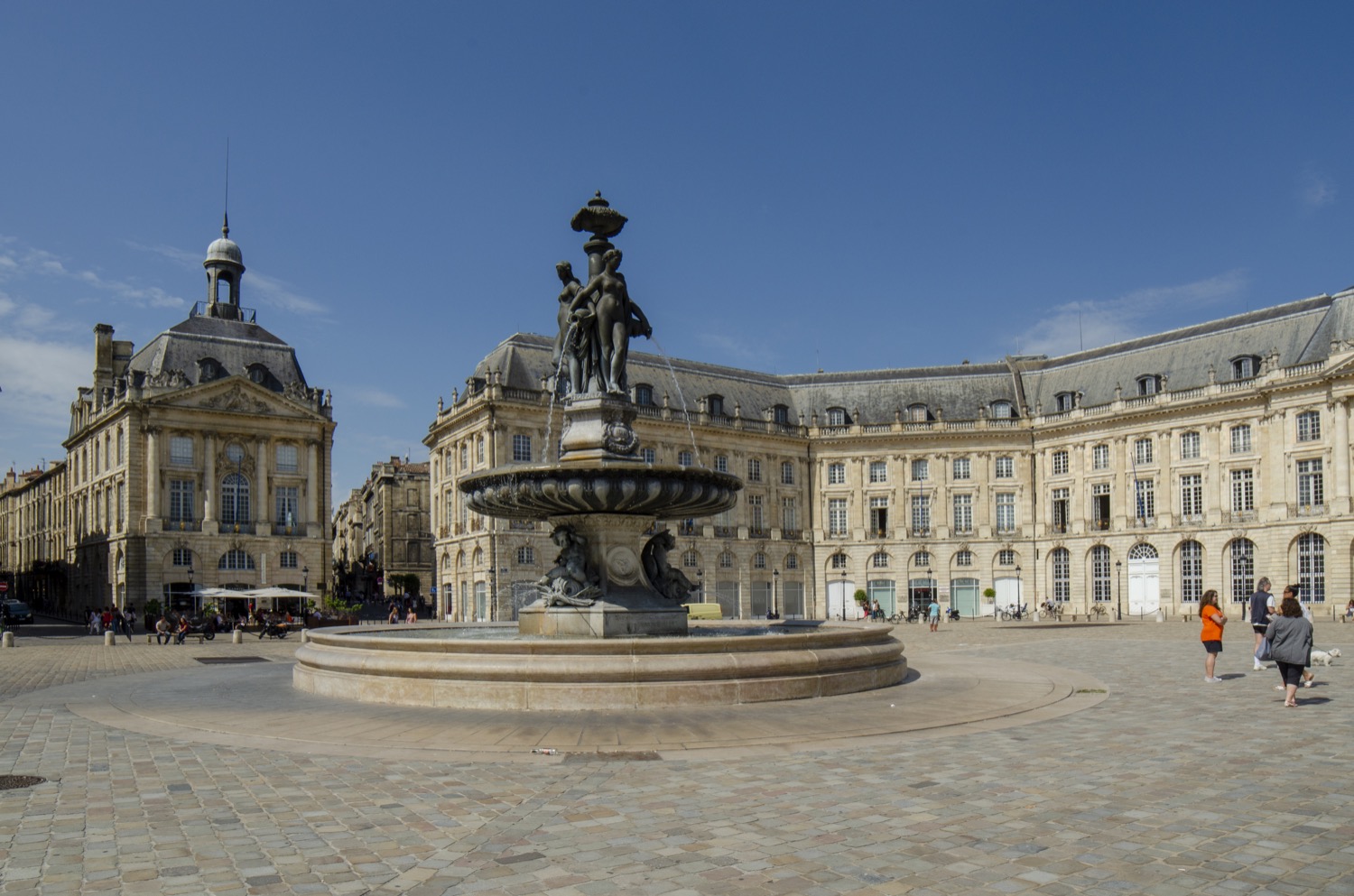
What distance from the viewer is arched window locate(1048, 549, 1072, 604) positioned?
206 ft

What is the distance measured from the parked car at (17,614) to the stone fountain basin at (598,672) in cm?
5057

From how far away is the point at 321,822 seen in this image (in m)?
7.00

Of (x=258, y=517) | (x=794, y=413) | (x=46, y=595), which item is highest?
(x=794, y=413)

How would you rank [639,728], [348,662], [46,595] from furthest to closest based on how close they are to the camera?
[46,595] → [348,662] → [639,728]

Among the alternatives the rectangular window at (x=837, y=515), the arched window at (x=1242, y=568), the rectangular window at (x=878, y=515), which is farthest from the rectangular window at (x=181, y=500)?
the arched window at (x=1242, y=568)

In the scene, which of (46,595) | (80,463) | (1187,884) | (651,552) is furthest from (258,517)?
(1187,884)

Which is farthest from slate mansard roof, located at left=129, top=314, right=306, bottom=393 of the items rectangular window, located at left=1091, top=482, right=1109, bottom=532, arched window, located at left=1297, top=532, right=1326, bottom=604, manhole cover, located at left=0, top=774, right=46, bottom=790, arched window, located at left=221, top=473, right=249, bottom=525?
arched window, located at left=1297, top=532, right=1326, bottom=604

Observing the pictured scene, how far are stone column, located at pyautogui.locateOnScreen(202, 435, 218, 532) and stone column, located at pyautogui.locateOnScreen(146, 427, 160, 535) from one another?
2252 mm

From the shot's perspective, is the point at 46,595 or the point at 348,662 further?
the point at 46,595

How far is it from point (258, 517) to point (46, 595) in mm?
29985

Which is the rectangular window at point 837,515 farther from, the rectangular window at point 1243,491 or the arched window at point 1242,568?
the rectangular window at point 1243,491

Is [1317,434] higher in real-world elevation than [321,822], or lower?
higher

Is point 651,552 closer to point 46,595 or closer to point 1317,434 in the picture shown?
point 1317,434

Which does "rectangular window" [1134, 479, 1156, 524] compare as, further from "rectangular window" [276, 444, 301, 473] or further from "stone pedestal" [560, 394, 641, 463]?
"stone pedestal" [560, 394, 641, 463]
